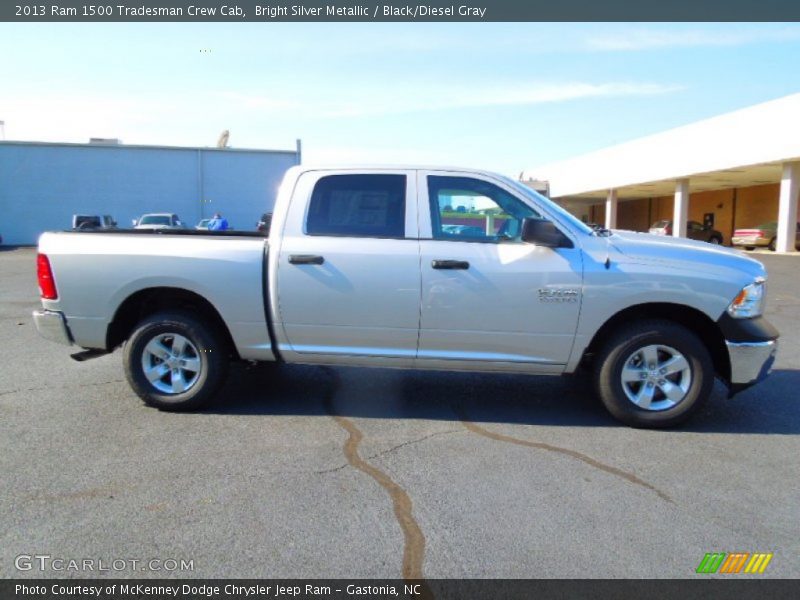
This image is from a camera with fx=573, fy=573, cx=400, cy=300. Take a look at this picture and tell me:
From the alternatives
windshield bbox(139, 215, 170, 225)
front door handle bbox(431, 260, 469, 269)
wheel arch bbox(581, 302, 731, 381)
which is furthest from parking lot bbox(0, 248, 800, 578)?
windshield bbox(139, 215, 170, 225)

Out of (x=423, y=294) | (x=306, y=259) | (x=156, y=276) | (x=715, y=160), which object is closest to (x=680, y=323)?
(x=423, y=294)

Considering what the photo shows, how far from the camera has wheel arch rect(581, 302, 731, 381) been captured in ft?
14.8

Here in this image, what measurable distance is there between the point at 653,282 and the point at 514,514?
7.09ft

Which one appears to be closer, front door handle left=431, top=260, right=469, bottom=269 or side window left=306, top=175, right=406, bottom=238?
front door handle left=431, top=260, right=469, bottom=269

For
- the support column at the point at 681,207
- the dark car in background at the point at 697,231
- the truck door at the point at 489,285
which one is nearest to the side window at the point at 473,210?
the truck door at the point at 489,285

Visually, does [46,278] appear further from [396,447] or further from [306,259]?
[396,447]

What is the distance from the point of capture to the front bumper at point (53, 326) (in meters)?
4.85

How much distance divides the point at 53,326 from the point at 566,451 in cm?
429

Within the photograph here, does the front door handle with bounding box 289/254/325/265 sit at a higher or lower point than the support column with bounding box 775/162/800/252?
lower

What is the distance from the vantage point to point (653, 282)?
4.36m

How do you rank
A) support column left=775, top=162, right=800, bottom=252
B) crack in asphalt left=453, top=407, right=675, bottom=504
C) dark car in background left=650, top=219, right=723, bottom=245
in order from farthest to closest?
dark car in background left=650, top=219, right=723, bottom=245 < support column left=775, top=162, right=800, bottom=252 < crack in asphalt left=453, top=407, right=675, bottom=504

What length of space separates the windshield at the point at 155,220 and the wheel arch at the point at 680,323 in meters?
22.5

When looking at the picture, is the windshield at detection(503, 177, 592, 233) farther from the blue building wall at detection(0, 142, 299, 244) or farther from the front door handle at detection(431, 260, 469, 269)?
the blue building wall at detection(0, 142, 299, 244)

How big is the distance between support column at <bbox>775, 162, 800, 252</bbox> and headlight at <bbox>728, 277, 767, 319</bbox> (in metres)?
26.0
